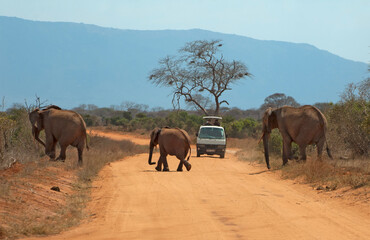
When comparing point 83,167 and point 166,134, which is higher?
point 166,134

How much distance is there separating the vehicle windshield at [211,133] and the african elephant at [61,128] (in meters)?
11.7

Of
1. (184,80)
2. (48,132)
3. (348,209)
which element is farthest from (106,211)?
(184,80)

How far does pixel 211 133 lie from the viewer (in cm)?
3136

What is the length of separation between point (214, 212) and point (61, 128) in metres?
10.8

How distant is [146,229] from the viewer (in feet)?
29.0

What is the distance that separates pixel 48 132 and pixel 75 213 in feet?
33.2

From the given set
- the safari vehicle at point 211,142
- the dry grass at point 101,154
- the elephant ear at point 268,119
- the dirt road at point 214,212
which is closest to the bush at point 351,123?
the elephant ear at point 268,119

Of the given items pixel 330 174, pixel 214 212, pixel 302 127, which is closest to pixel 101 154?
pixel 302 127

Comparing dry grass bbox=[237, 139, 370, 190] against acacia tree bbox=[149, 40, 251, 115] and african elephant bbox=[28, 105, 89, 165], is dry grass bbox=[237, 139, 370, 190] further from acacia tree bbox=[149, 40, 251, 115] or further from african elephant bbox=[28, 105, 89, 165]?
acacia tree bbox=[149, 40, 251, 115]

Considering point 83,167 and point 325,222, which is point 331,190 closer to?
point 325,222

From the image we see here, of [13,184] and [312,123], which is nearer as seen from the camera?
[13,184]

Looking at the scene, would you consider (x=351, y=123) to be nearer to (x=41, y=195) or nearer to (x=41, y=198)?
(x=41, y=195)

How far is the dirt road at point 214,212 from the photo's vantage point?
8.56 metres

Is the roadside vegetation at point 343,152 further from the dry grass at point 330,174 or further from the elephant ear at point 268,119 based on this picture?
the elephant ear at point 268,119
